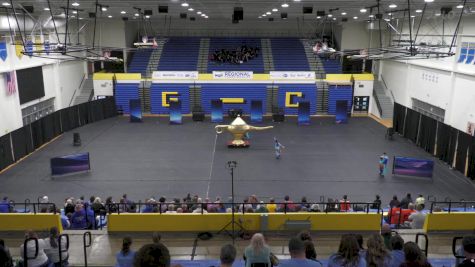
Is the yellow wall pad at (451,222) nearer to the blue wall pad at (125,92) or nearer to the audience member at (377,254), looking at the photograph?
the audience member at (377,254)

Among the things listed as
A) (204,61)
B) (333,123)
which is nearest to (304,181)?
(333,123)

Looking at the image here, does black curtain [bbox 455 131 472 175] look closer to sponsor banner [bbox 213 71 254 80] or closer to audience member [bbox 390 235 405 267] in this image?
audience member [bbox 390 235 405 267]

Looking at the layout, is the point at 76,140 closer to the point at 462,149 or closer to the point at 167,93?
the point at 167,93

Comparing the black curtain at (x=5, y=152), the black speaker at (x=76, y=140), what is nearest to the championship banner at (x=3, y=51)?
the black curtain at (x=5, y=152)

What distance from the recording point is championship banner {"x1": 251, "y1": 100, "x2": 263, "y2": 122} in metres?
27.9

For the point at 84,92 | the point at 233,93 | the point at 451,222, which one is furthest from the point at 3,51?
the point at 451,222

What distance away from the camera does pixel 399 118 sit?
24.5 m

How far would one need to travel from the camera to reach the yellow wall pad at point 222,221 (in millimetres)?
10359

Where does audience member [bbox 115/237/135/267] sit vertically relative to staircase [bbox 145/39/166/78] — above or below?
below

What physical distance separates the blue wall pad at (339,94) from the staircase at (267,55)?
17.2 ft

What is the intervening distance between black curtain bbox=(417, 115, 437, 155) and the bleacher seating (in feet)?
41.0

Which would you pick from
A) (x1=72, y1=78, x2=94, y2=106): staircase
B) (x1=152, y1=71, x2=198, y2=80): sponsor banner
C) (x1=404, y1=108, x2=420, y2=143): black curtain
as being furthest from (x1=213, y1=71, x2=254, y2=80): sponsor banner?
(x1=404, y1=108, x2=420, y2=143): black curtain

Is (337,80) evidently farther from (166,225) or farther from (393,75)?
(166,225)

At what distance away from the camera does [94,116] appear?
1107 inches
